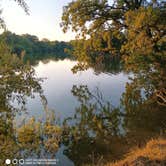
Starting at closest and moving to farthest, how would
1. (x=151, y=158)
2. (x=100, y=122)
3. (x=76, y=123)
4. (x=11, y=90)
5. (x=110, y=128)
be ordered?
(x=11, y=90)
(x=151, y=158)
(x=110, y=128)
(x=76, y=123)
(x=100, y=122)

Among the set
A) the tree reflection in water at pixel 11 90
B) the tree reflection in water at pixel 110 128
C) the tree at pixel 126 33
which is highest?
the tree at pixel 126 33

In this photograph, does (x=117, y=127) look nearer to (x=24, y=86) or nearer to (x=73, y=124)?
(x=73, y=124)

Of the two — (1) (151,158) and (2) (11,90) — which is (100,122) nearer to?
(1) (151,158)

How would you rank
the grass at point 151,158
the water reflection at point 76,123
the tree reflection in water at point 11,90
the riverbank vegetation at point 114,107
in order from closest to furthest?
1. the tree reflection in water at point 11,90
2. the water reflection at point 76,123
3. the grass at point 151,158
4. the riverbank vegetation at point 114,107

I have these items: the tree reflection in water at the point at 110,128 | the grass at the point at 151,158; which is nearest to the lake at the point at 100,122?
the tree reflection in water at the point at 110,128

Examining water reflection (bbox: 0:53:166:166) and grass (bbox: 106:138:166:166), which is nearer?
water reflection (bbox: 0:53:166:166)

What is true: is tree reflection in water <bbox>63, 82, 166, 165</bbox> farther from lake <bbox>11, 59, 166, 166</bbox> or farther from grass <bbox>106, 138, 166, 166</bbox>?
grass <bbox>106, 138, 166, 166</bbox>

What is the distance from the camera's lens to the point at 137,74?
27969 millimetres

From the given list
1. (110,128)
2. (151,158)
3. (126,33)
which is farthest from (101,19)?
(151,158)

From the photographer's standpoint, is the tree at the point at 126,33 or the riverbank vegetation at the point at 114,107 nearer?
the riverbank vegetation at the point at 114,107

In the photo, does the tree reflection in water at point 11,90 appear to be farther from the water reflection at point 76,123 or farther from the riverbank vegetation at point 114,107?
the riverbank vegetation at point 114,107

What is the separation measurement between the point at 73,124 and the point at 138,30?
855 centimetres

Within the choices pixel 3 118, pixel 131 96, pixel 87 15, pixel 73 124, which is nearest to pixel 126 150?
pixel 73 124

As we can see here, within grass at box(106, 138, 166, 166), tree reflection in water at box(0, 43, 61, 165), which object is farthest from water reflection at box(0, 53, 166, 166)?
grass at box(106, 138, 166, 166)
